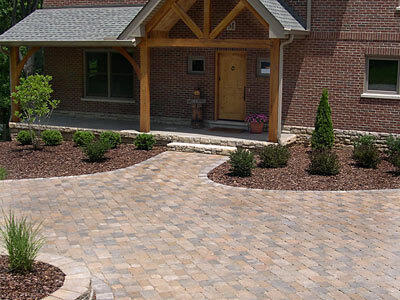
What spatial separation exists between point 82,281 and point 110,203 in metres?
4.60

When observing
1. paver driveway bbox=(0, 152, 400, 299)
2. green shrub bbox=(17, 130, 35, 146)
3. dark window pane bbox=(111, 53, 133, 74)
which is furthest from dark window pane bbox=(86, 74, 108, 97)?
paver driveway bbox=(0, 152, 400, 299)

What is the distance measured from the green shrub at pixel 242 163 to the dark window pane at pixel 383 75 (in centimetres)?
531

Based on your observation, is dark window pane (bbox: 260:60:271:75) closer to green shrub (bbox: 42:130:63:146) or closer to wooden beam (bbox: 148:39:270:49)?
wooden beam (bbox: 148:39:270:49)

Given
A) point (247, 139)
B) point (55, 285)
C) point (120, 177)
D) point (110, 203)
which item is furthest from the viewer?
point (247, 139)

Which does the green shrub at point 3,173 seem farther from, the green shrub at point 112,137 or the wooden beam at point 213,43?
the wooden beam at point 213,43

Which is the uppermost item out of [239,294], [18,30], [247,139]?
[18,30]

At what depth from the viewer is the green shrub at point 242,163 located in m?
14.2

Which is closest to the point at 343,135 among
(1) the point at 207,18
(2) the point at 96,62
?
(1) the point at 207,18

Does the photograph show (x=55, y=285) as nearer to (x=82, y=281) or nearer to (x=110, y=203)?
(x=82, y=281)

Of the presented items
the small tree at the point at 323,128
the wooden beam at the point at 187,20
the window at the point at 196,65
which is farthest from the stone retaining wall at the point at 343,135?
the wooden beam at the point at 187,20

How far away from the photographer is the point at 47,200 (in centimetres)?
1226

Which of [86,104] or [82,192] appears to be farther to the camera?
[86,104]

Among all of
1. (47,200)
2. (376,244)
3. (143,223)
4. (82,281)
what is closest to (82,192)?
(47,200)

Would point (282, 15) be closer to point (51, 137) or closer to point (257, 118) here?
point (257, 118)
